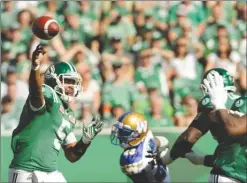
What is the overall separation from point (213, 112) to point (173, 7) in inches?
221

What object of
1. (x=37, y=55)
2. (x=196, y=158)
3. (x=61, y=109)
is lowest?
(x=196, y=158)

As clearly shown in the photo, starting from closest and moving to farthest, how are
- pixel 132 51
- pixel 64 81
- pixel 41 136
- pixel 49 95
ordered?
pixel 41 136 < pixel 49 95 < pixel 64 81 < pixel 132 51

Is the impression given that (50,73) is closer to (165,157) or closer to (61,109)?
(61,109)

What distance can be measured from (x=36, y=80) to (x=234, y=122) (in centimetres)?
201

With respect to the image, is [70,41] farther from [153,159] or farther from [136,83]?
[153,159]

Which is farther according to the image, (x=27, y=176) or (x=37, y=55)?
(x=27, y=176)

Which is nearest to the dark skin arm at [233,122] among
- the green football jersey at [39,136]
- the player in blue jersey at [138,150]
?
the player in blue jersey at [138,150]

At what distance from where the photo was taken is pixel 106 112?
12.2 metres

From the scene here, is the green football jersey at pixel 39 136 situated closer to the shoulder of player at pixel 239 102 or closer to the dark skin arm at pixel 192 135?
the dark skin arm at pixel 192 135

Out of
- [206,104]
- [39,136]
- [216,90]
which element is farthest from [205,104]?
[39,136]

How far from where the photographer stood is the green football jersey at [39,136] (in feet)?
27.8

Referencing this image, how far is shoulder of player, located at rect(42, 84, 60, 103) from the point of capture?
28.1 feet

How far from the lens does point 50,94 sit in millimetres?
8625

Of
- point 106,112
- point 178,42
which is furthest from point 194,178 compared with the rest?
point 178,42
